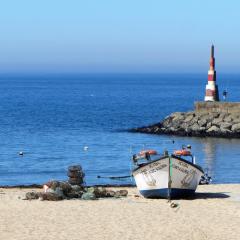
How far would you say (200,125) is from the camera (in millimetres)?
57250

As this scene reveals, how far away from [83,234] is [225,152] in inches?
1107

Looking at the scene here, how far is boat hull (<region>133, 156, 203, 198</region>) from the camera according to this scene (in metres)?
24.7

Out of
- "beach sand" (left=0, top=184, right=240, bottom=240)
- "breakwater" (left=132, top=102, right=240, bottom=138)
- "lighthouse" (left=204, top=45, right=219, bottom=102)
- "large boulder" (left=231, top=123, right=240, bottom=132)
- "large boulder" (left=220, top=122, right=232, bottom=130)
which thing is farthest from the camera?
"lighthouse" (left=204, top=45, right=219, bottom=102)

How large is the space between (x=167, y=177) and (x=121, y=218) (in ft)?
12.5

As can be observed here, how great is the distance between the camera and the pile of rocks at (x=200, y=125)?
55094 millimetres

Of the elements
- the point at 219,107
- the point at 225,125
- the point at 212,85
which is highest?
the point at 212,85

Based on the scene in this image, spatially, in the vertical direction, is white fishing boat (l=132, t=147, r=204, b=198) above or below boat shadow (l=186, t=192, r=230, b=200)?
above

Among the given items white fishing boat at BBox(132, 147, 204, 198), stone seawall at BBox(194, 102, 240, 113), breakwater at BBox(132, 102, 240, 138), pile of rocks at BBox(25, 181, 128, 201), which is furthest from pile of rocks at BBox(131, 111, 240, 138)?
pile of rocks at BBox(25, 181, 128, 201)

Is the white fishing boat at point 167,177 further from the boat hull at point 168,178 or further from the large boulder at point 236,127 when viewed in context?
the large boulder at point 236,127

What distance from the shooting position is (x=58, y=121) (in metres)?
74.6

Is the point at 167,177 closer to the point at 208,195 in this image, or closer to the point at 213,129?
the point at 208,195

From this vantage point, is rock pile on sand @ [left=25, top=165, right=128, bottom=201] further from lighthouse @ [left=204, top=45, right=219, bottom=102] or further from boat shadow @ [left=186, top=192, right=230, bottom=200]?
lighthouse @ [left=204, top=45, right=219, bottom=102]

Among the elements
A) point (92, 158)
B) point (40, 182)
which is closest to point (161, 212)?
point (40, 182)

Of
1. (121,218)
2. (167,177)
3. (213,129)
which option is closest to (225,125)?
(213,129)
